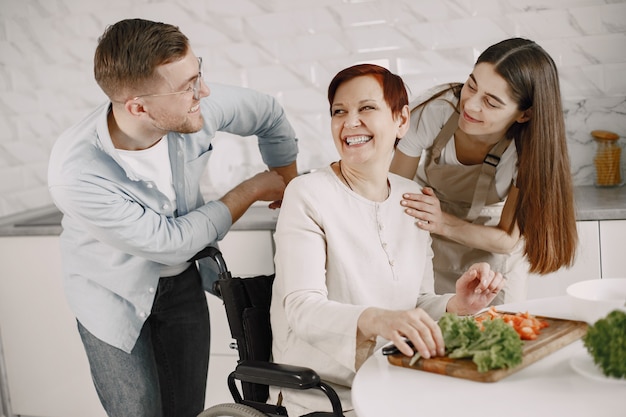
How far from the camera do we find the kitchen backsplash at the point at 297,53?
3.04m

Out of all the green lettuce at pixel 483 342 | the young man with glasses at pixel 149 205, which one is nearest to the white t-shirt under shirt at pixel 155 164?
the young man with glasses at pixel 149 205

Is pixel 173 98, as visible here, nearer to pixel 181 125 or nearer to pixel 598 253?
pixel 181 125

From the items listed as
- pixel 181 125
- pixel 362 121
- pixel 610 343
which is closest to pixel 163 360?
pixel 181 125

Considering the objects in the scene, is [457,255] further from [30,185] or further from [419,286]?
[30,185]

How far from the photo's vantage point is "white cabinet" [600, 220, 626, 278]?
2645 mm

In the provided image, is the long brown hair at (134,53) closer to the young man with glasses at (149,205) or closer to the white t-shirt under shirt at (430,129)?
the young man with glasses at (149,205)

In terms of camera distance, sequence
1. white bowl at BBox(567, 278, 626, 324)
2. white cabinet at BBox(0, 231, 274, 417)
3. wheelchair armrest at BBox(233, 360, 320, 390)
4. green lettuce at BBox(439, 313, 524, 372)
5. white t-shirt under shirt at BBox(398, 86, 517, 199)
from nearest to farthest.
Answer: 1. green lettuce at BBox(439, 313, 524, 372)
2. white bowl at BBox(567, 278, 626, 324)
3. wheelchair armrest at BBox(233, 360, 320, 390)
4. white t-shirt under shirt at BBox(398, 86, 517, 199)
5. white cabinet at BBox(0, 231, 274, 417)

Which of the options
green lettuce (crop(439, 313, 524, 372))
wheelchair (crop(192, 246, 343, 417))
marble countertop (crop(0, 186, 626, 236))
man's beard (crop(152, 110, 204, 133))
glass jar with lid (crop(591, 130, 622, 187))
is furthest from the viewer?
glass jar with lid (crop(591, 130, 622, 187))

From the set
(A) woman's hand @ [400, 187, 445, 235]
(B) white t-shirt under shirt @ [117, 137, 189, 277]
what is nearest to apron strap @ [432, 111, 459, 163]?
(A) woman's hand @ [400, 187, 445, 235]

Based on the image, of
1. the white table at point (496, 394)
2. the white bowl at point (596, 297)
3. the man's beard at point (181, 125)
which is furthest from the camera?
the man's beard at point (181, 125)

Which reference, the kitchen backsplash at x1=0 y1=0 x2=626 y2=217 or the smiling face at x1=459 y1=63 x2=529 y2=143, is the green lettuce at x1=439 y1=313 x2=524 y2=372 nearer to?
the smiling face at x1=459 y1=63 x2=529 y2=143

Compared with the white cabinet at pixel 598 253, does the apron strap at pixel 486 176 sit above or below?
above

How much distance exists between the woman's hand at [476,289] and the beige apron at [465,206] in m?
0.64

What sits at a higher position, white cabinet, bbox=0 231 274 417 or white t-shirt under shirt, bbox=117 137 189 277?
white t-shirt under shirt, bbox=117 137 189 277
